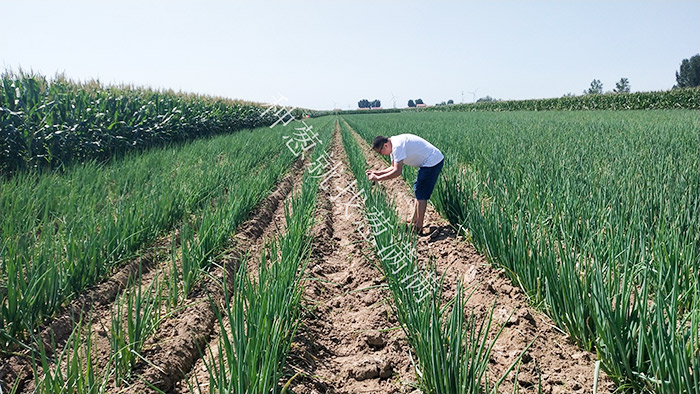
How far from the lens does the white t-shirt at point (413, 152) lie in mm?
4219

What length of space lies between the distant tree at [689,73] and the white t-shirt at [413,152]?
2901 inches

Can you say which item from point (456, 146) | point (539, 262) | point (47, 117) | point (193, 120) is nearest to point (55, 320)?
point (539, 262)

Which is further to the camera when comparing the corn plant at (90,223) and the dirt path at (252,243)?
the corn plant at (90,223)

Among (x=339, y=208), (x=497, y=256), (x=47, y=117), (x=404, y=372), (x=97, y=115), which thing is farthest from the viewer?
(x=97, y=115)

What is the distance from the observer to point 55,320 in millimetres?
2564

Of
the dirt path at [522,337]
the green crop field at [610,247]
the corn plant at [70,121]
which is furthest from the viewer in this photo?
the corn plant at [70,121]

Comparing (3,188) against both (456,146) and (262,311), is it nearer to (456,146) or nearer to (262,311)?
(262,311)

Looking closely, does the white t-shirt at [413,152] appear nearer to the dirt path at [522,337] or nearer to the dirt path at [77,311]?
the dirt path at [522,337]

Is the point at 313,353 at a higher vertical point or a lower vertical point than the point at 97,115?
lower

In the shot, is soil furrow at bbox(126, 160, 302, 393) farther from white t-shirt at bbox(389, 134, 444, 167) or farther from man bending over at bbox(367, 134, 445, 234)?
white t-shirt at bbox(389, 134, 444, 167)

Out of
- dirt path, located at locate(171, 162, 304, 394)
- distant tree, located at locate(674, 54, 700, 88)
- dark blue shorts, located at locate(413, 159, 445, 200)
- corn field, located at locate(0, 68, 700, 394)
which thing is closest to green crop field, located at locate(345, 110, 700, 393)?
corn field, located at locate(0, 68, 700, 394)

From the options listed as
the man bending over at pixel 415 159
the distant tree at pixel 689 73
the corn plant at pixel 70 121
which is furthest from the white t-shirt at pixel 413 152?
the distant tree at pixel 689 73

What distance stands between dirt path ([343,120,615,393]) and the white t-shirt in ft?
3.07

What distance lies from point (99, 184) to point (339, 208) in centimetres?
296
